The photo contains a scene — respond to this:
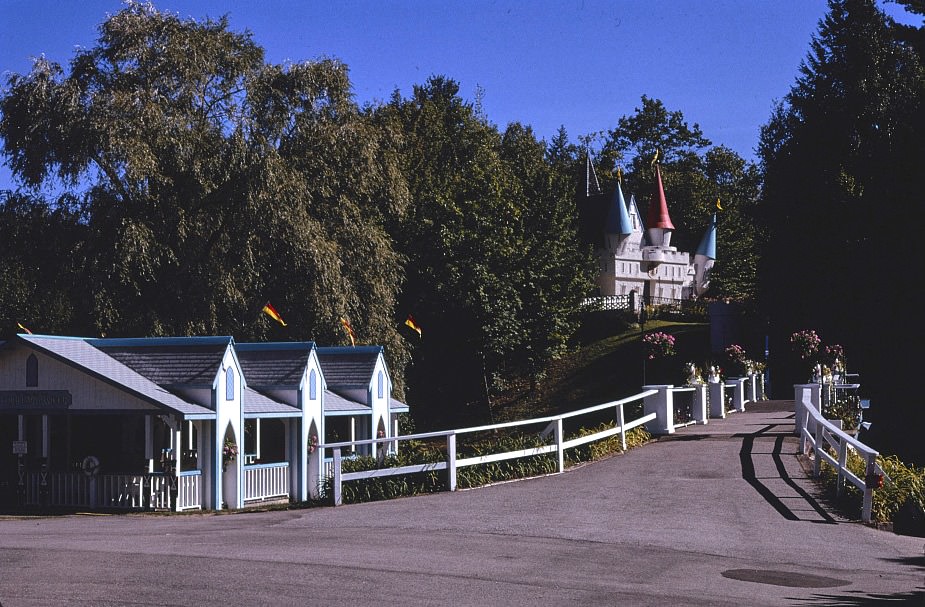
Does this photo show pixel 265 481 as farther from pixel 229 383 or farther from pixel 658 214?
pixel 658 214

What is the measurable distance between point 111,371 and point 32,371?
1793mm

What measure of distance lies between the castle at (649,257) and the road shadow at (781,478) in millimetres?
54815

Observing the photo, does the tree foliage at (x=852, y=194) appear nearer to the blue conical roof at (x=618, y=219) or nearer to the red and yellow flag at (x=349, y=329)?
the red and yellow flag at (x=349, y=329)

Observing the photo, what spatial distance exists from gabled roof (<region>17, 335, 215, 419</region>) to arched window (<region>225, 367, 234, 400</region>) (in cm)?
92

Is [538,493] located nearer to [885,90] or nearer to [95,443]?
[95,443]

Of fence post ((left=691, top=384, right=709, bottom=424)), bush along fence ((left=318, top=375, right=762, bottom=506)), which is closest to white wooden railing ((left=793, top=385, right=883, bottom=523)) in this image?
bush along fence ((left=318, top=375, right=762, bottom=506))

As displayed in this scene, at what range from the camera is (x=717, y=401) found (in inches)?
1459

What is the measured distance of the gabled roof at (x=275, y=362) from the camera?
29.4 m

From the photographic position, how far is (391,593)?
10617 mm

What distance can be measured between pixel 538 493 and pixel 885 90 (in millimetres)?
34671

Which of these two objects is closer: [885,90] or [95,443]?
[95,443]

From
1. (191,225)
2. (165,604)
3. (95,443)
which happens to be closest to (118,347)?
(95,443)

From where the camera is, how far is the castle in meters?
83.8

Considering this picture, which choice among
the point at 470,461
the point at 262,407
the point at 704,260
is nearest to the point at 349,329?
the point at 262,407
